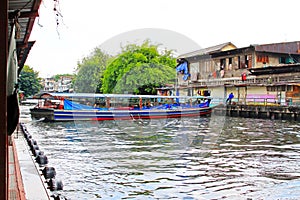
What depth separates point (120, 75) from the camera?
42.7 m

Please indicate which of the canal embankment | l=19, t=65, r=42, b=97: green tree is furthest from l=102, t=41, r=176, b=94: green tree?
l=19, t=65, r=42, b=97: green tree

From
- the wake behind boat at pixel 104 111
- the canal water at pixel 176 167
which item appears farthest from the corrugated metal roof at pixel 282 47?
the canal water at pixel 176 167

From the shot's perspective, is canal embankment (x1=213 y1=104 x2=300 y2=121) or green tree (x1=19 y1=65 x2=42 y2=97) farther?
green tree (x1=19 y1=65 x2=42 y2=97)

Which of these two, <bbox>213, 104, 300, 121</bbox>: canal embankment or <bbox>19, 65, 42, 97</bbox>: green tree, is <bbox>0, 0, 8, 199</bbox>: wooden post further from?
<bbox>19, 65, 42, 97</bbox>: green tree

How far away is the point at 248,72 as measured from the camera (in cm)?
3488

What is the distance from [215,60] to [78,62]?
101ft

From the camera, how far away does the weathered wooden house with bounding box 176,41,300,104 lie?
29188 mm

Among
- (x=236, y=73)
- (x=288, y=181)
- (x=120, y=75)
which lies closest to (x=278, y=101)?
(x=236, y=73)

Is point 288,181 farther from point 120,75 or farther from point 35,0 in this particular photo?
point 120,75

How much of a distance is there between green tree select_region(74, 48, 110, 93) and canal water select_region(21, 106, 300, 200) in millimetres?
39455

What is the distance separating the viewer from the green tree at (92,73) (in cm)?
5491

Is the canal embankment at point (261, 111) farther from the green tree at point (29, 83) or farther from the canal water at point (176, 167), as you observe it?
the green tree at point (29, 83)

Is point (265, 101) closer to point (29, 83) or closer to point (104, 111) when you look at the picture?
point (104, 111)

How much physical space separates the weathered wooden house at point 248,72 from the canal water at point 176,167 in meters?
14.6
